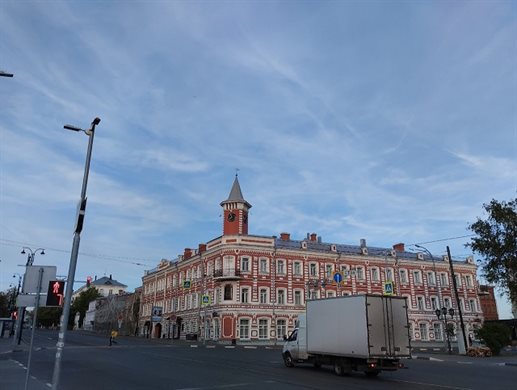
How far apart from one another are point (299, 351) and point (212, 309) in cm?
3629

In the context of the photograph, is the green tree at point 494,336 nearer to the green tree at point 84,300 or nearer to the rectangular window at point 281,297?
the rectangular window at point 281,297

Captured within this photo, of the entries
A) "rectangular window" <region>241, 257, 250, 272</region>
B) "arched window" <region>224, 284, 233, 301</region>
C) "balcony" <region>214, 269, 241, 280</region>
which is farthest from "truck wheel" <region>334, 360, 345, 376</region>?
"rectangular window" <region>241, 257, 250, 272</region>

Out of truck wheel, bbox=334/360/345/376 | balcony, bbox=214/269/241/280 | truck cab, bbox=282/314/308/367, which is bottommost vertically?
truck wheel, bbox=334/360/345/376

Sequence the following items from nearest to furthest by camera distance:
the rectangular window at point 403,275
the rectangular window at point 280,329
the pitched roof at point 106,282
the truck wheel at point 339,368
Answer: the truck wheel at point 339,368
the rectangular window at point 280,329
the rectangular window at point 403,275
the pitched roof at point 106,282

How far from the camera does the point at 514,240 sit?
30.4 m

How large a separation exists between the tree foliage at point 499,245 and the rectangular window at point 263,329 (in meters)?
30.0

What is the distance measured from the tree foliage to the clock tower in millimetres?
31152

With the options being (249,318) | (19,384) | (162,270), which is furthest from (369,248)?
(19,384)

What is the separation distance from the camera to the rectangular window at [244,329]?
54.4 m

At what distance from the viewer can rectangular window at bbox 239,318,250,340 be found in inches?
2141

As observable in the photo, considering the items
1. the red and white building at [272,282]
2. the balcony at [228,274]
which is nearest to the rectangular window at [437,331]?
the red and white building at [272,282]

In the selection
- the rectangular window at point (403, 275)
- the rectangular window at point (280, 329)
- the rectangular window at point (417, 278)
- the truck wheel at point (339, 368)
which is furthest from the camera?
the rectangular window at point (417, 278)

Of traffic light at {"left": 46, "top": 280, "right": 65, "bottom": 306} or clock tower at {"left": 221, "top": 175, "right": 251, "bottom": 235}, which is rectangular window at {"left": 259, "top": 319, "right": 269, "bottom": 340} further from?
traffic light at {"left": 46, "top": 280, "right": 65, "bottom": 306}

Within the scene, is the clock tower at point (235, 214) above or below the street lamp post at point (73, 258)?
above
